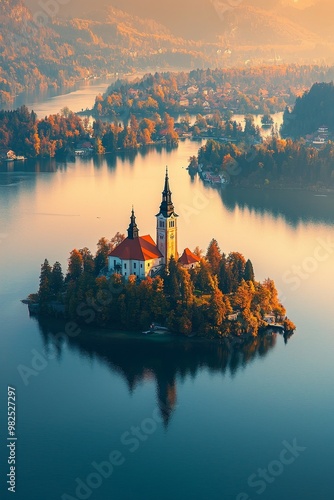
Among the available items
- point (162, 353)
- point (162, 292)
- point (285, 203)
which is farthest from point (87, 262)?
point (285, 203)

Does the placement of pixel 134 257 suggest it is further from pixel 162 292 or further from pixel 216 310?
pixel 216 310

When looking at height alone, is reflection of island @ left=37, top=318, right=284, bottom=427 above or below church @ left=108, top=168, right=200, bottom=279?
below

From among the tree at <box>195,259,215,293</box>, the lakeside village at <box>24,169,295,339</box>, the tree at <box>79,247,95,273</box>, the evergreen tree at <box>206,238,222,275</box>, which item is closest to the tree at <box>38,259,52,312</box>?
the lakeside village at <box>24,169,295,339</box>

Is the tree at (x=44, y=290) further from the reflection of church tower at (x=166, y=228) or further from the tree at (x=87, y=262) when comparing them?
the reflection of church tower at (x=166, y=228)

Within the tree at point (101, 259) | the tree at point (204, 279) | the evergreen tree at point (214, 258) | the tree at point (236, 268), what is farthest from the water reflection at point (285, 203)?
the tree at point (101, 259)

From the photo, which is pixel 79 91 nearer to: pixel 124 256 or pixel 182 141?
pixel 182 141

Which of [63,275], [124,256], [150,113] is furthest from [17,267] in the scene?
[150,113]

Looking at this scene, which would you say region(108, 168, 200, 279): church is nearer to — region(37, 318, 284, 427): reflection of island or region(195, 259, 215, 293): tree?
region(195, 259, 215, 293): tree
